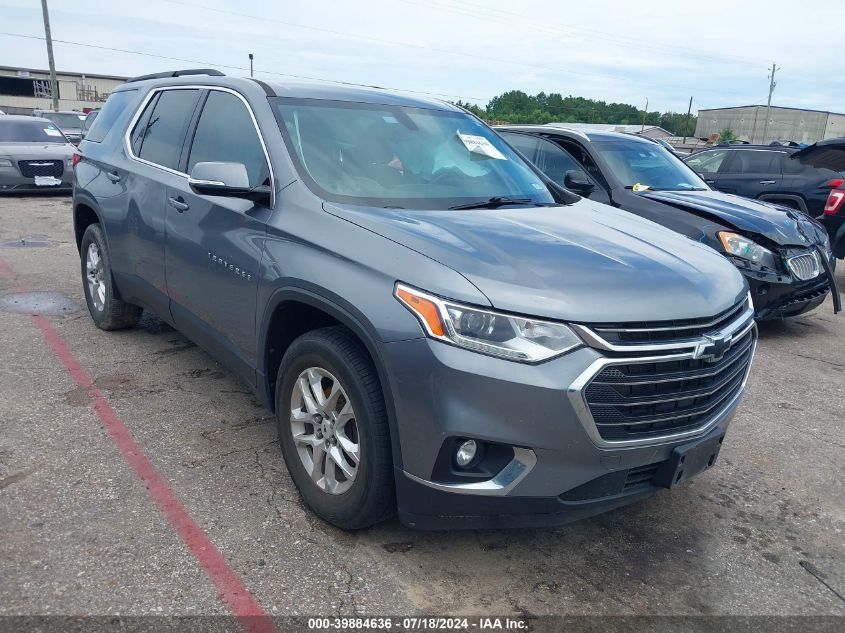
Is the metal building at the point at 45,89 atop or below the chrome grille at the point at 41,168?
atop

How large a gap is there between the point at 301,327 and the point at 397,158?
1.01 m

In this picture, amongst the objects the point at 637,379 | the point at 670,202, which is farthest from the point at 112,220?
the point at 670,202

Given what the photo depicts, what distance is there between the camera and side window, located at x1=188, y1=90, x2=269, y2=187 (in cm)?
341

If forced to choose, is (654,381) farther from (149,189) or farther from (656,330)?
(149,189)

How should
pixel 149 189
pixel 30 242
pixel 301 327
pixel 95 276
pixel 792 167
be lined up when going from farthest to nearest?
pixel 792 167 < pixel 30 242 < pixel 95 276 < pixel 149 189 < pixel 301 327

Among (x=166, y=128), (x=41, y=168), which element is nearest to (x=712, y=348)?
(x=166, y=128)

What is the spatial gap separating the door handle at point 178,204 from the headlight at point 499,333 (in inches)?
79.8

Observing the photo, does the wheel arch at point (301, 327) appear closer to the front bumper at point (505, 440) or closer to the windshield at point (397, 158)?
the front bumper at point (505, 440)

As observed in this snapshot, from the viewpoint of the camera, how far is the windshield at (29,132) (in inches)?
530

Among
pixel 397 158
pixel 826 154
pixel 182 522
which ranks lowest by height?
pixel 182 522

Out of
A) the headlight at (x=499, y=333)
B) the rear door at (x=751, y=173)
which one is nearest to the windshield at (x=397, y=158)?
the headlight at (x=499, y=333)

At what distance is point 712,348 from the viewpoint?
2.60 metres

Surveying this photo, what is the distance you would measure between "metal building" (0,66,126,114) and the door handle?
6373 centimetres

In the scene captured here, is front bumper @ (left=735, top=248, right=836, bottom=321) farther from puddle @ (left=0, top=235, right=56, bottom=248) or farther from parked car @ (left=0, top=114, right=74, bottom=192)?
parked car @ (left=0, top=114, right=74, bottom=192)
